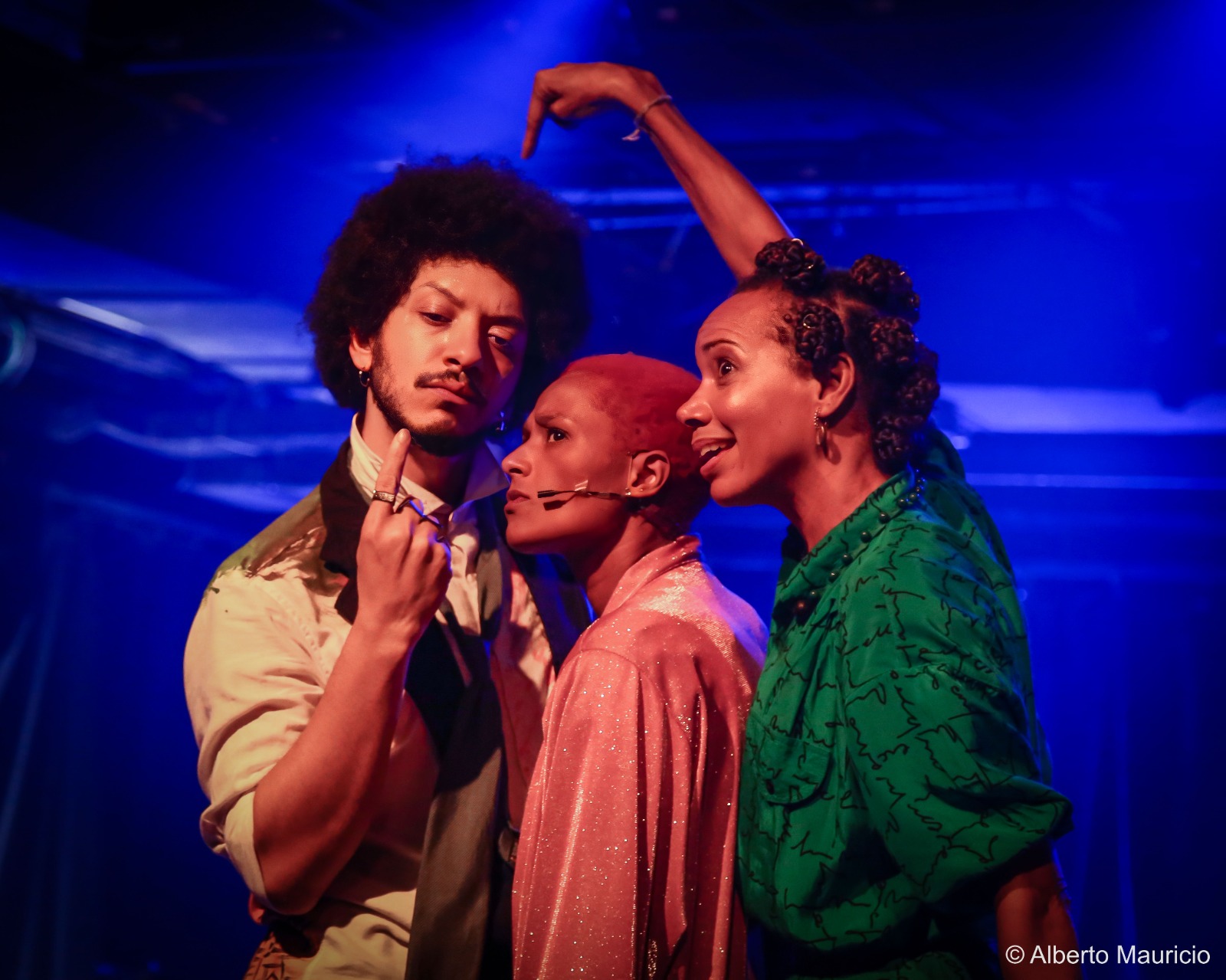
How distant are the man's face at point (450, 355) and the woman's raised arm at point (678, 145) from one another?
348 mm

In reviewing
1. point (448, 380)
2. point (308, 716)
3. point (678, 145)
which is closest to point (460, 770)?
point (308, 716)

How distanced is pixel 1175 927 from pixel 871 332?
17.7 feet

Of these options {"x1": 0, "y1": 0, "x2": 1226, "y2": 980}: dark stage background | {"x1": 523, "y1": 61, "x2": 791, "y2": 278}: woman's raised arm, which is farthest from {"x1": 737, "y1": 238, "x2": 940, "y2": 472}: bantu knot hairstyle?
{"x1": 0, "y1": 0, "x2": 1226, "y2": 980}: dark stage background

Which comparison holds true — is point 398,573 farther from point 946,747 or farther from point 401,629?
point 946,747

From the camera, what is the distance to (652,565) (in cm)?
227

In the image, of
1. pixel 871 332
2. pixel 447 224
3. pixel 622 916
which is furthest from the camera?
pixel 447 224

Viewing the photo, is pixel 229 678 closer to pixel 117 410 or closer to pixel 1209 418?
pixel 117 410

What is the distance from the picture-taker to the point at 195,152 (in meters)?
4.47

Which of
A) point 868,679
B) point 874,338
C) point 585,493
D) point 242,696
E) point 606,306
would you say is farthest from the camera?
point 606,306

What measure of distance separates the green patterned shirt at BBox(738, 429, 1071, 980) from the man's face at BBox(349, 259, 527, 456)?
908mm

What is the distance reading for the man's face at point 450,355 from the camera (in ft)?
8.43

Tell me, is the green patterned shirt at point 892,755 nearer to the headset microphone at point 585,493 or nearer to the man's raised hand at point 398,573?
the headset microphone at point 585,493

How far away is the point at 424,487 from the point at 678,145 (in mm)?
985

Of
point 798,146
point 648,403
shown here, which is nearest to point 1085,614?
point 798,146
